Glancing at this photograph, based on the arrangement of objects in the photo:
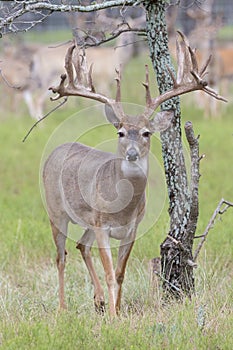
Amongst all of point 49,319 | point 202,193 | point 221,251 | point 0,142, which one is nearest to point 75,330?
point 49,319

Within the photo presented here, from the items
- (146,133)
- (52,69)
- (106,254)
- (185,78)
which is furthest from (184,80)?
(52,69)

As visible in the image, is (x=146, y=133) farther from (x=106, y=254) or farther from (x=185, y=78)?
(x=106, y=254)

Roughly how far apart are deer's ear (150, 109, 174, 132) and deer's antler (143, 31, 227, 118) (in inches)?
2.2

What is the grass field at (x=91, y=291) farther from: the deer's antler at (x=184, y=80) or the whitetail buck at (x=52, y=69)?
the whitetail buck at (x=52, y=69)

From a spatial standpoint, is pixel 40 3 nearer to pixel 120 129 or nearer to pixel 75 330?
pixel 120 129

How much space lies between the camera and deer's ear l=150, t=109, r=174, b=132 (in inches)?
215

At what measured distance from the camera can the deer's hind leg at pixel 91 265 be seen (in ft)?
19.2

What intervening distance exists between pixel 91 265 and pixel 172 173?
0.99m

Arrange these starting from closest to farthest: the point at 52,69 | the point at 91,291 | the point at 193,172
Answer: the point at 193,172 < the point at 91,291 < the point at 52,69

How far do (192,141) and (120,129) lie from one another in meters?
0.44

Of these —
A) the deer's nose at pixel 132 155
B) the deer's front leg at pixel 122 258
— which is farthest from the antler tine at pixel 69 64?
the deer's front leg at pixel 122 258

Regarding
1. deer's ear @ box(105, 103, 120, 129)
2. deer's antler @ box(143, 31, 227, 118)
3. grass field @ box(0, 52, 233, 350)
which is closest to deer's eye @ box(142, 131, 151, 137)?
deer's antler @ box(143, 31, 227, 118)

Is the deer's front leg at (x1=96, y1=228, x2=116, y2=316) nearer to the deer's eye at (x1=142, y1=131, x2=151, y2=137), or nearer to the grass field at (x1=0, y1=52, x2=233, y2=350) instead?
the grass field at (x1=0, y1=52, x2=233, y2=350)

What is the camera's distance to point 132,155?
519 centimetres
